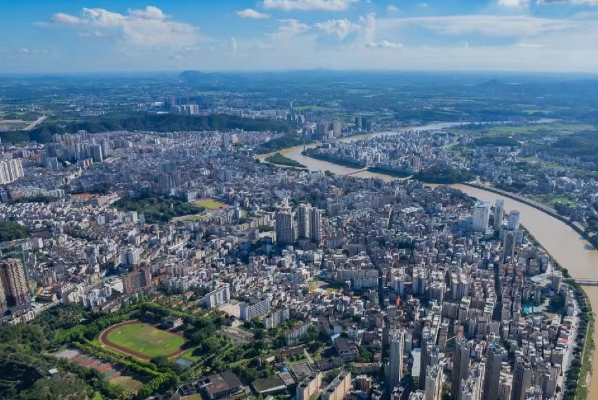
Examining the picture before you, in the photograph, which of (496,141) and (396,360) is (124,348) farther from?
(496,141)

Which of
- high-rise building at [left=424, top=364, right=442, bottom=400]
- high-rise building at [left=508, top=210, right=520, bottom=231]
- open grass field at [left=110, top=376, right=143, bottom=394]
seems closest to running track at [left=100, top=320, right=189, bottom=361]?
open grass field at [left=110, top=376, right=143, bottom=394]

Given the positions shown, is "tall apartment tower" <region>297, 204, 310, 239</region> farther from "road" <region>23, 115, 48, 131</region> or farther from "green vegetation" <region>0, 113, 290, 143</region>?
"road" <region>23, 115, 48, 131</region>

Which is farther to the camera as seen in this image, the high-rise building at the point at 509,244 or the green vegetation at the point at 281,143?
the green vegetation at the point at 281,143

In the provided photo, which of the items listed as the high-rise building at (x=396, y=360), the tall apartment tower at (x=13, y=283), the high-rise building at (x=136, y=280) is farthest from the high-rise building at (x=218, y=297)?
the high-rise building at (x=396, y=360)

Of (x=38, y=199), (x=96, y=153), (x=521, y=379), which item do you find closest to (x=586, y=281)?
(x=521, y=379)

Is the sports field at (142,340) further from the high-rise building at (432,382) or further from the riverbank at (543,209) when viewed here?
the riverbank at (543,209)

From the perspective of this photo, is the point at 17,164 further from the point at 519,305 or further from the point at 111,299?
the point at 519,305

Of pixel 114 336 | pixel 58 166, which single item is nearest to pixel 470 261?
pixel 114 336
